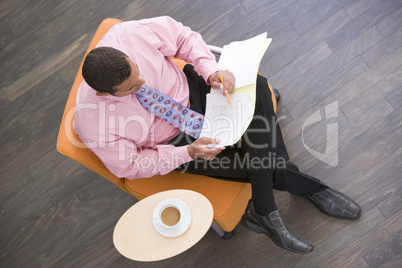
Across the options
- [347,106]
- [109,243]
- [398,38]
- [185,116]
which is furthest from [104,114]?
[398,38]

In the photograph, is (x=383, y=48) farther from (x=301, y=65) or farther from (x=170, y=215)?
(x=170, y=215)

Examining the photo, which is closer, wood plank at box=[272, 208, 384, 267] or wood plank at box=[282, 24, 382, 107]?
wood plank at box=[272, 208, 384, 267]

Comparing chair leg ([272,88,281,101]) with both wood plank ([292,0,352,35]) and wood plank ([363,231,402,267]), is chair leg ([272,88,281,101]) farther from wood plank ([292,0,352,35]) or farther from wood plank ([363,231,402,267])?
wood plank ([363,231,402,267])

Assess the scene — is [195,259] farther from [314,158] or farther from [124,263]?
[314,158]

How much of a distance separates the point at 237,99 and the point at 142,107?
0.38 meters

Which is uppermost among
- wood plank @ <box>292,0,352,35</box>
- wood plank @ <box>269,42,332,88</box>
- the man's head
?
the man's head

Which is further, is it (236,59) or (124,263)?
(124,263)

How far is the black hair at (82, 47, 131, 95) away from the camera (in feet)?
4.03

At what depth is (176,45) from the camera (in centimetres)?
160

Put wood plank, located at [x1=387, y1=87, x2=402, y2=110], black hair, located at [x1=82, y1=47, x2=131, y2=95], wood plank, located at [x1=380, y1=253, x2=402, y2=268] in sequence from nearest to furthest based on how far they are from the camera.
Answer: black hair, located at [x1=82, y1=47, x2=131, y2=95]
wood plank, located at [x1=380, y1=253, x2=402, y2=268]
wood plank, located at [x1=387, y1=87, x2=402, y2=110]

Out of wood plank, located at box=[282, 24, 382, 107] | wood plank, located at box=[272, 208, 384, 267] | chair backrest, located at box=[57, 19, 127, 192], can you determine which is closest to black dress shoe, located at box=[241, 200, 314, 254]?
wood plank, located at box=[272, 208, 384, 267]

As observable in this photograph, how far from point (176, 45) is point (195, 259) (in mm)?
1061

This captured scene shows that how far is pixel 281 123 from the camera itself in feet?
6.83

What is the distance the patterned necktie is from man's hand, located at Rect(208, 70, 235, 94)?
15 cm
